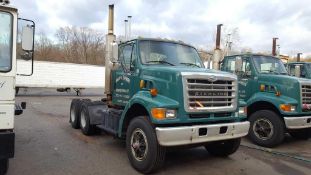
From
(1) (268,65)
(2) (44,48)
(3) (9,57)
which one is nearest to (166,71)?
(3) (9,57)

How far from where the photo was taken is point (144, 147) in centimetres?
569

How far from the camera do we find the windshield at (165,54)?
21.3 ft

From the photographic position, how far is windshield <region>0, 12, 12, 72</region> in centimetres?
466

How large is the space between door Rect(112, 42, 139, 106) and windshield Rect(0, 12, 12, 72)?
8.34 ft

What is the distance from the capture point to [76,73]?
899 inches

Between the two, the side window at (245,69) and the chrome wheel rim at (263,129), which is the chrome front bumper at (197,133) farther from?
the side window at (245,69)

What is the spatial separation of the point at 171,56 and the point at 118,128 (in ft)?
6.42

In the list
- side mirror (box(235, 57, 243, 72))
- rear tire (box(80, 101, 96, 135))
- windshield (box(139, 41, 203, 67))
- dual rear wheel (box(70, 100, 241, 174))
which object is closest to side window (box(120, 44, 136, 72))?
windshield (box(139, 41, 203, 67))

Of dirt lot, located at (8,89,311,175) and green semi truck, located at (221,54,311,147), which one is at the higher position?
green semi truck, located at (221,54,311,147)

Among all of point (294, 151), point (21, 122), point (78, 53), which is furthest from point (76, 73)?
point (78, 53)

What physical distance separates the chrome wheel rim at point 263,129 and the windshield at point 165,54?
2.74 m

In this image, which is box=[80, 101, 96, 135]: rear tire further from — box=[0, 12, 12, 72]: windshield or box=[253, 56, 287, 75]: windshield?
box=[253, 56, 287, 75]: windshield

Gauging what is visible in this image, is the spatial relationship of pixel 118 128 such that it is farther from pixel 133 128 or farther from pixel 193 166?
pixel 193 166

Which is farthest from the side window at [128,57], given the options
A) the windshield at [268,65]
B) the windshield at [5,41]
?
the windshield at [268,65]
